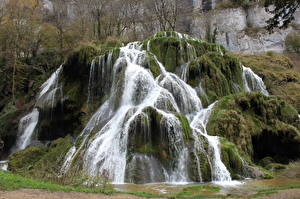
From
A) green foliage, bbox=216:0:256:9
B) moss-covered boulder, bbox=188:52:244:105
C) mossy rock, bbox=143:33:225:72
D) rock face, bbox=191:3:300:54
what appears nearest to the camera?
moss-covered boulder, bbox=188:52:244:105

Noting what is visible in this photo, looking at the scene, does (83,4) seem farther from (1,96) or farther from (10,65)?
(1,96)

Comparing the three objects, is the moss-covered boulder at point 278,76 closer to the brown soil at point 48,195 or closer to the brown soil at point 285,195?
the brown soil at point 285,195

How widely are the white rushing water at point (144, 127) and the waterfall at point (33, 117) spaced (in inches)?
142

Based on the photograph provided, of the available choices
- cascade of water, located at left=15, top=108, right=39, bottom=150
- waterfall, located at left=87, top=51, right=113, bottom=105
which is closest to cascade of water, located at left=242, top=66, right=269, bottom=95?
waterfall, located at left=87, top=51, right=113, bottom=105

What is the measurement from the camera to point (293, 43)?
43.6m

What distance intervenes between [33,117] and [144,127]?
12679 mm

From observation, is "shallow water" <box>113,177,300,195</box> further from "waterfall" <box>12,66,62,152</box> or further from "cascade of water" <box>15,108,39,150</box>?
"cascade of water" <box>15,108,39,150</box>

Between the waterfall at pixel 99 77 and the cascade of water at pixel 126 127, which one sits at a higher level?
the waterfall at pixel 99 77

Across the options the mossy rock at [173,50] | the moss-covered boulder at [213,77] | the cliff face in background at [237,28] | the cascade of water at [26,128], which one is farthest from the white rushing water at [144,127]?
the cliff face in background at [237,28]

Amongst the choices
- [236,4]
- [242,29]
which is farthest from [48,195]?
[236,4]

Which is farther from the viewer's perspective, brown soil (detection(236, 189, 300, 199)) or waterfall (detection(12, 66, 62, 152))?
waterfall (detection(12, 66, 62, 152))

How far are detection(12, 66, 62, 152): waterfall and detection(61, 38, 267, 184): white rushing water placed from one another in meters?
3.61

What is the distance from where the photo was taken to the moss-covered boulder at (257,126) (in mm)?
14367

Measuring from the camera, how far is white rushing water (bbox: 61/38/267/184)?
11438 millimetres
